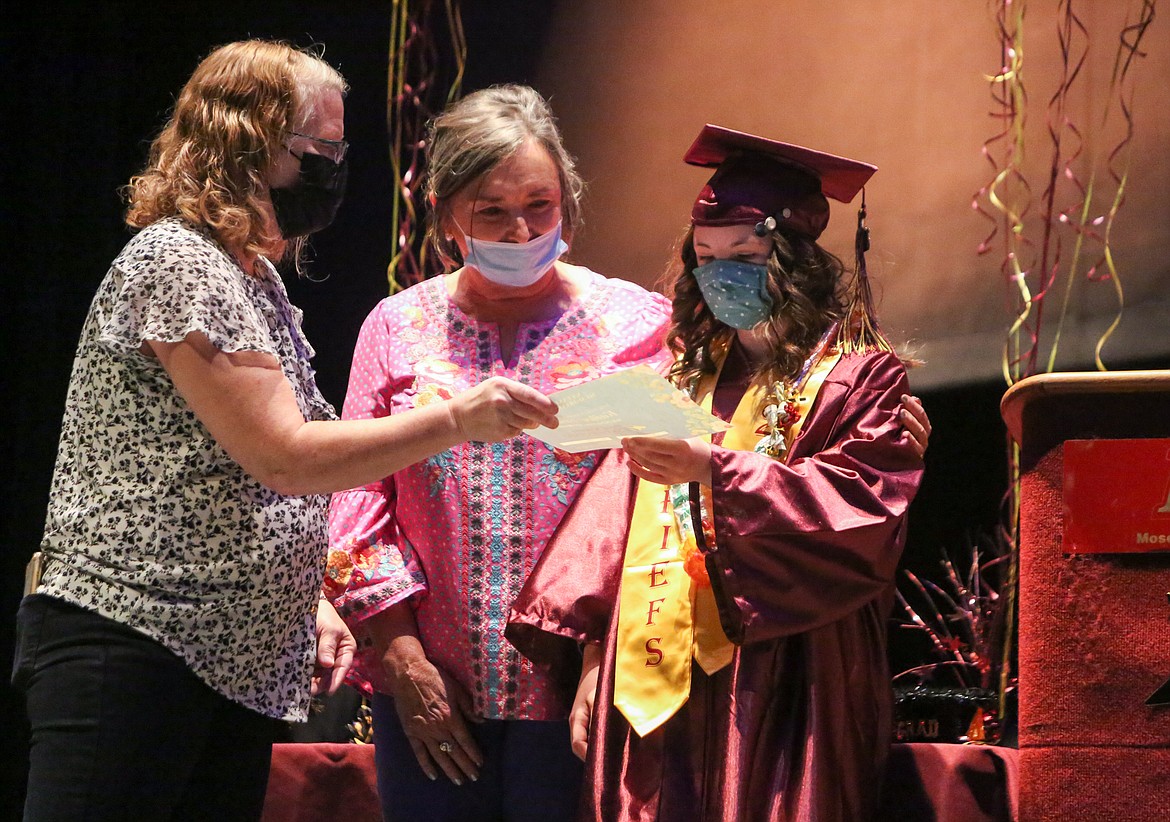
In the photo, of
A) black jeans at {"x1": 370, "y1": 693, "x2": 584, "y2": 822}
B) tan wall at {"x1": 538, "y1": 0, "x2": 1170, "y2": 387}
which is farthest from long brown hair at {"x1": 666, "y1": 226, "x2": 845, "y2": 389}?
tan wall at {"x1": 538, "y1": 0, "x2": 1170, "y2": 387}

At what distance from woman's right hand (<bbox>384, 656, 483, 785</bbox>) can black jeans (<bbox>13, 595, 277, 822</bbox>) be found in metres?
0.51

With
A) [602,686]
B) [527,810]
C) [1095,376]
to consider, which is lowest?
[527,810]

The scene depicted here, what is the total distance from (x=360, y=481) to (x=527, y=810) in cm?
69

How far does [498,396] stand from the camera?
5.83 feet

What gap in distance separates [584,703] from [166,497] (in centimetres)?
77

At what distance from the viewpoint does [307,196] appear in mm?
1967

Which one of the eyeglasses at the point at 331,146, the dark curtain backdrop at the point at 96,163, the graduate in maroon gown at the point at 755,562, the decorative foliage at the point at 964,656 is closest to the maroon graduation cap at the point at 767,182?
the graduate in maroon gown at the point at 755,562

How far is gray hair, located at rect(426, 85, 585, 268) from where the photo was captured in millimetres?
2352

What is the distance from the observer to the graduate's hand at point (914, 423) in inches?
82.7

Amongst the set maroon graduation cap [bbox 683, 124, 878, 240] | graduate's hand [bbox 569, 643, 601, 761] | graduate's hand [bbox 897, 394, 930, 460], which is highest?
maroon graduation cap [bbox 683, 124, 878, 240]

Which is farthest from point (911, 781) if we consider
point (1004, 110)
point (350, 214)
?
point (350, 214)

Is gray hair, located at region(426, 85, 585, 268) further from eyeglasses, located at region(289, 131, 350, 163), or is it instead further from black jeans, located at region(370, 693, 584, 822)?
black jeans, located at region(370, 693, 584, 822)

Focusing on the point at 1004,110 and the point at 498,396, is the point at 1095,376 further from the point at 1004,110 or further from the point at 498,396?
the point at 1004,110

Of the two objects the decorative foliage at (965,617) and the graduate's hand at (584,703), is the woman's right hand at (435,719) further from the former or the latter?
the decorative foliage at (965,617)
